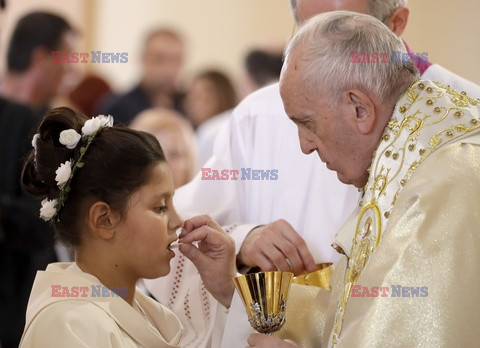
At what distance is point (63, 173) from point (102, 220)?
0.19 meters

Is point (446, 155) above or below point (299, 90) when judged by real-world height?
below

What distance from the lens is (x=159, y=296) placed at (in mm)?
3633

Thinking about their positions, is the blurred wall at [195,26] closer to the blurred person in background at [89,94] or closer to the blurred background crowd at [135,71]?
the blurred background crowd at [135,71]

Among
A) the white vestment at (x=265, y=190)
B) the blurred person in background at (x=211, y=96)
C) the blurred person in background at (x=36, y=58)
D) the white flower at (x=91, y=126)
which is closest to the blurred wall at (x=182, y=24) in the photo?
the blurred person in background at (x=211, y=96)

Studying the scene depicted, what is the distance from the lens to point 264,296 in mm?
2820

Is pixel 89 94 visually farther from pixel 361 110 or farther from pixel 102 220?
pixel 361 110

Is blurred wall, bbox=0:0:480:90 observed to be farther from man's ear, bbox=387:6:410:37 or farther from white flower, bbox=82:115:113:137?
white flower, bbox=82:115:113:137

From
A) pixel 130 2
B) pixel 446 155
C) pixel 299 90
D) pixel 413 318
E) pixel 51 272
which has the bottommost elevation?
pixel 413 318

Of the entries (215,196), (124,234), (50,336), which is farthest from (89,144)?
(215,196)

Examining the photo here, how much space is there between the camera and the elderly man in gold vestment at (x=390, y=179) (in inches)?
95.7

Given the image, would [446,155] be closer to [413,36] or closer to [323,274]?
[323,274]

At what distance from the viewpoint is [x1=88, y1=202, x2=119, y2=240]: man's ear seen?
299 centimetres

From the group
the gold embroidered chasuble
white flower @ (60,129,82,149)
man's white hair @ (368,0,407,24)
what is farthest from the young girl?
man's white hair @ (368,0,407,24)

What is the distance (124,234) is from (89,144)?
30 centimetres
